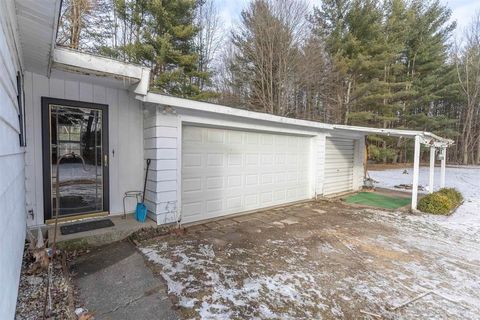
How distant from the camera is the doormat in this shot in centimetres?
348

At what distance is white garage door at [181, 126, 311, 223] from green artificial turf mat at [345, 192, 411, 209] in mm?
1829

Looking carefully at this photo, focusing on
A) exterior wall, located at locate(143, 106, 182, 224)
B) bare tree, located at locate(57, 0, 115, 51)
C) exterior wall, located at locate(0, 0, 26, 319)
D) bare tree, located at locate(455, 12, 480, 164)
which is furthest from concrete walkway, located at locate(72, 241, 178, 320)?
bare tree, located at locate(455, 12, 480, 164)

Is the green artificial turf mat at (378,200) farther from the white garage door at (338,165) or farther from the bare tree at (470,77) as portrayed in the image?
the bare tree at (470,77)

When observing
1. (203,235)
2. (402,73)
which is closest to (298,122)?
(203,235)

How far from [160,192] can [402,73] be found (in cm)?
2051

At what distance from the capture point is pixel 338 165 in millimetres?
8422

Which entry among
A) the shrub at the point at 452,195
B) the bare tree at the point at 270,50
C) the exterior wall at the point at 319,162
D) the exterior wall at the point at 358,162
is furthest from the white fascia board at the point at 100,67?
the bare tree at the point at 270,50

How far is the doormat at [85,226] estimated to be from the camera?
348cm

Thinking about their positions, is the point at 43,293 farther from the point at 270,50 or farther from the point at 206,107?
the point at 270,50

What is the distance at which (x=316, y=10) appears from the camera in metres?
14.0

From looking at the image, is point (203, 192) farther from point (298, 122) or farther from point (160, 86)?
point (160, 86)

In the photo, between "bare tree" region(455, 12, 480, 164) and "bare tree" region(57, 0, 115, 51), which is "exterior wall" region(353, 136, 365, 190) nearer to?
"bare tree" region(57, 0, 115, 51)

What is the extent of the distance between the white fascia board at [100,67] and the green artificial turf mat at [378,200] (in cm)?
645

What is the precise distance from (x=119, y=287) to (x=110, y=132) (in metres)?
2.49
